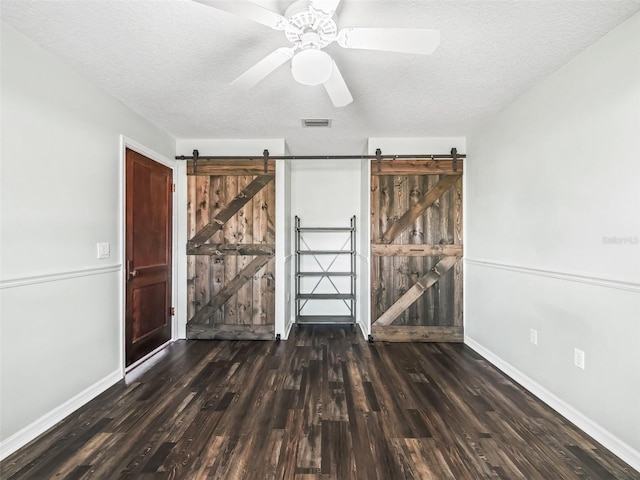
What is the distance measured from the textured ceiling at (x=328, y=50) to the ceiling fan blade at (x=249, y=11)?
290mm

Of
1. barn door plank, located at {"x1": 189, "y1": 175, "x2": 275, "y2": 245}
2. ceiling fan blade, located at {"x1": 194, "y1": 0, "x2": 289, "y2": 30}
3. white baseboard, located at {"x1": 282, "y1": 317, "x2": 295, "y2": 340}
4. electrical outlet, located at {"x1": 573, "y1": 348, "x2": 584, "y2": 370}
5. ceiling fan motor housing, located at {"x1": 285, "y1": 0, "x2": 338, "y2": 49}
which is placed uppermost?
ceiling fan motor housing, located at {"x1": 285, "y1": 0, "x2": 338, "y2": 49}

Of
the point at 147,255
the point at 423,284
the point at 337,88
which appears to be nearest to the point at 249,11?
the point at 337,88

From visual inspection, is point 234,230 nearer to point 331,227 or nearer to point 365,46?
point 331,227

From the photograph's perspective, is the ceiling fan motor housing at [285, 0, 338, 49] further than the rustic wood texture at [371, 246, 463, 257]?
No

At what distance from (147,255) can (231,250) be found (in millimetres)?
912

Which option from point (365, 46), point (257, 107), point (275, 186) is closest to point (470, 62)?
point (365, 46)

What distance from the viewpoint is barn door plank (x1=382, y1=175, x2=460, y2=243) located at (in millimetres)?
3971

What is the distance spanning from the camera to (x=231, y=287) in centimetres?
404

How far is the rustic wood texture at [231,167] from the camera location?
404 centimetres

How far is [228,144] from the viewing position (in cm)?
408

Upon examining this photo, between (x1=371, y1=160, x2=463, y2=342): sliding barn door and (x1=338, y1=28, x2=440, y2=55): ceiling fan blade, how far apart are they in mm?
2310

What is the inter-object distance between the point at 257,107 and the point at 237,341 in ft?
8.50

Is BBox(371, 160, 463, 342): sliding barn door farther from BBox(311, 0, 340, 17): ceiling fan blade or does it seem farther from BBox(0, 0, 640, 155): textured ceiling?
BBox(311, 0, 340, 17): ceiling fan blade

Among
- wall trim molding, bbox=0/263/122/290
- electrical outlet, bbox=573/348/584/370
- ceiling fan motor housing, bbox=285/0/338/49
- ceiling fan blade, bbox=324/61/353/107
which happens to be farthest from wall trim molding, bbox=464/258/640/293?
wall trim molding, bbox=0/263/122/290
